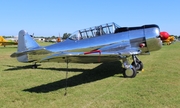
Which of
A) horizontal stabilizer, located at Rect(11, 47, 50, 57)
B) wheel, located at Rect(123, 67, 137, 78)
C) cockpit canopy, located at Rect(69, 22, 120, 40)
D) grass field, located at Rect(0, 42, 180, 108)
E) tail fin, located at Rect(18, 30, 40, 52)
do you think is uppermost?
cockpit canopy, located at Rect(69, 22, 120, 40)

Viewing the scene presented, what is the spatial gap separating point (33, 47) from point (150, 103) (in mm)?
7289

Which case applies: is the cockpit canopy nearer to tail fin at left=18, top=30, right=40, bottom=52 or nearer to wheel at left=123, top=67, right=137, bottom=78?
wheel at left=123, top=67, right=137, bottom=78

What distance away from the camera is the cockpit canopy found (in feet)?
30.2

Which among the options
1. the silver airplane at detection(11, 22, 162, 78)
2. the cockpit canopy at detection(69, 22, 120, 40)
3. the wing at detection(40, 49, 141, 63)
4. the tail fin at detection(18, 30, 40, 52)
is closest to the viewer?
the wing at detection(40, 49, 141, 63)

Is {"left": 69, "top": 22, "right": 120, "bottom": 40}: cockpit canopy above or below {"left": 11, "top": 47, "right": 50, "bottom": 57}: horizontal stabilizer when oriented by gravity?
above

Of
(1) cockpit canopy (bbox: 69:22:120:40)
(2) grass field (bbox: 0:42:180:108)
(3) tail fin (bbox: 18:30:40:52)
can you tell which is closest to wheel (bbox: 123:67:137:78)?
(2) grass field (bbox: 0:42:180:108)

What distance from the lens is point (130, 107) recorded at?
176 inches

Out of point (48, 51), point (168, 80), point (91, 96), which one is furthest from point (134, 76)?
point (48, 51)

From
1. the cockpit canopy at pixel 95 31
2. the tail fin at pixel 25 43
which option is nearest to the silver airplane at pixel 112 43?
the cockpit canopy at pixel 95 31

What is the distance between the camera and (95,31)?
9359 mm

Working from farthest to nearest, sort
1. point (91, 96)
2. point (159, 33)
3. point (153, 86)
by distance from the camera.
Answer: point (159, 33), point (153, 86), point (91, 96)

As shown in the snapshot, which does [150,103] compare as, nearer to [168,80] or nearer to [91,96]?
[91,96]

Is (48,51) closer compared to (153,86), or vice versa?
(153,86)

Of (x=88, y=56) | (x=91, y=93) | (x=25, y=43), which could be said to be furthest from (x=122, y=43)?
(x=25, y=43)
